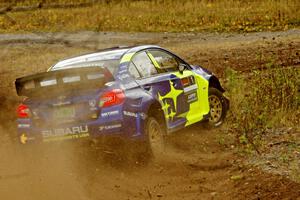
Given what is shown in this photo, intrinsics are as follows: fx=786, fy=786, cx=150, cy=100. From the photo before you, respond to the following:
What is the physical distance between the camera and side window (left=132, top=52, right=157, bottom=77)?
35.8ft

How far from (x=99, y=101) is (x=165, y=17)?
24.4 metres

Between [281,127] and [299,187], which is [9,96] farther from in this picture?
[299,187]

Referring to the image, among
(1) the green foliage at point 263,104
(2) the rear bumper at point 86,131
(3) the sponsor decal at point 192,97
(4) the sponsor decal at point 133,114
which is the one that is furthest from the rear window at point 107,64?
(1) the green foliage at point 263,104

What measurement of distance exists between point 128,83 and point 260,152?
1.94 meters

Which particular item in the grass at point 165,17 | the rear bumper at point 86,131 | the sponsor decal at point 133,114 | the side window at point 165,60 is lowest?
the grass at point 165,17

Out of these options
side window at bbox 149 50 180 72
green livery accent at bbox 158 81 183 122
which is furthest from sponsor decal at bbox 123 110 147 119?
side window at bbox 149 50 180 72

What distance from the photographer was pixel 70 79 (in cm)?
996

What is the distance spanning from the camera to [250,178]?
9.13m

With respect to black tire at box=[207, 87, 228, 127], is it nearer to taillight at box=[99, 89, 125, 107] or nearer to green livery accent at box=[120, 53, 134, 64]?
green livery accent at box=[120, 53, 134, 64]

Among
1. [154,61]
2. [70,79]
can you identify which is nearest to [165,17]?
[154,61]

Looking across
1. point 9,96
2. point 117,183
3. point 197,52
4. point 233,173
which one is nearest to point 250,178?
point 233,173

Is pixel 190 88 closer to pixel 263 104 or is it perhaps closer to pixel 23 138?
pixel 263 104

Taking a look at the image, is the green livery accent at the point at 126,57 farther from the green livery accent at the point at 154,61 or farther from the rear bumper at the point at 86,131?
the rear bumper at the point at 86,131

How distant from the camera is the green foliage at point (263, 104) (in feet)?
38.1
